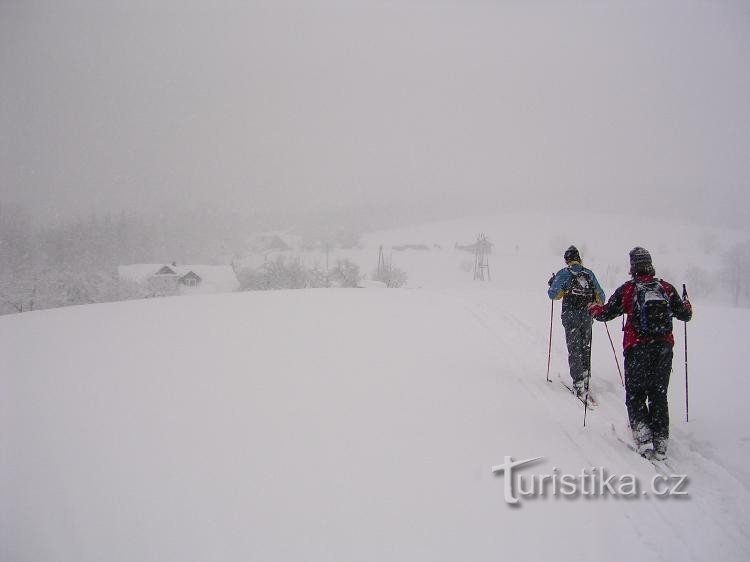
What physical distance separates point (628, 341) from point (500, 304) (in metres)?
9.88

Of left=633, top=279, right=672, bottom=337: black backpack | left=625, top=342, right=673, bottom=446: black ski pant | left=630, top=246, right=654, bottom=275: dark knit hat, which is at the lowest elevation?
left=625, top=342, right=673, bottom=446: black ski pant

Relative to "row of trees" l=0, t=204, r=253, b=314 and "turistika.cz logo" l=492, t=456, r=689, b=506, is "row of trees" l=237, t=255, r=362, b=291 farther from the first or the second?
"turistika.cz logo" l=492, t=456, r=689, b=506

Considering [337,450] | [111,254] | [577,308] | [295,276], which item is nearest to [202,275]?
[295,276]

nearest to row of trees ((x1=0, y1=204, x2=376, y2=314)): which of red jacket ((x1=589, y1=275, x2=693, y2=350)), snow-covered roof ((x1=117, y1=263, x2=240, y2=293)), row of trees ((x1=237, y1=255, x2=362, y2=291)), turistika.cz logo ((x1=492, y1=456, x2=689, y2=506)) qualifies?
row of trees ((x1=237, y1=255, x2=362, y2=291))

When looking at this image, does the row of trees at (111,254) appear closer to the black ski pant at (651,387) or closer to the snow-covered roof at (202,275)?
the snow-covered roof at (202,275)

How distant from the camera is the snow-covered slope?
2555 millimetres

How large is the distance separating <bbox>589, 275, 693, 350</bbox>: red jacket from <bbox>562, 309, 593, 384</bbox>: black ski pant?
1.28m

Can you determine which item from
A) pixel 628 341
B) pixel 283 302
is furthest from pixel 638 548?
pixel 283 302

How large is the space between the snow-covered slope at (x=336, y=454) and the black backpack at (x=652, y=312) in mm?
1419

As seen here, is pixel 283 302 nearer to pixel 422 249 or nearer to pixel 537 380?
pixel 537 380

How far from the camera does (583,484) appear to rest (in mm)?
3285

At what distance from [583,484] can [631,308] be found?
79.6 inches

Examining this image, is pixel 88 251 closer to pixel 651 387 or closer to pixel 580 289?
pixel 580 289

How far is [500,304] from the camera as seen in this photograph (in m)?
13.6
